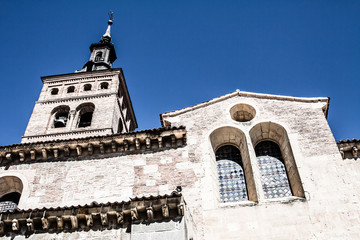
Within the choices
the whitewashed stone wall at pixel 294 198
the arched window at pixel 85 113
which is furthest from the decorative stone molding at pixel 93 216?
the arched window at pixel 85 113

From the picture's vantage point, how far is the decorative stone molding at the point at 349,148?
11367mm

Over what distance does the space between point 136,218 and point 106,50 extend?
2681cm

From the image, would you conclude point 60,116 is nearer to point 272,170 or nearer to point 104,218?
point 272,170

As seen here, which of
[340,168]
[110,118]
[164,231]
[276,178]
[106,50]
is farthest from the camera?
[106,50]

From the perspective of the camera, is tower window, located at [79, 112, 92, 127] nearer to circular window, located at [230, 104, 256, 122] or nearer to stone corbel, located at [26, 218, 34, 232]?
circular window, located at [230, 104, 256, 122]

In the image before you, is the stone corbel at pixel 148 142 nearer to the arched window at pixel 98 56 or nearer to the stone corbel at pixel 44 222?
the stone corbel at pixel 44 222

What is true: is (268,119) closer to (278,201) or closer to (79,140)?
(278,201)

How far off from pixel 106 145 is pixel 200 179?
3859 mm

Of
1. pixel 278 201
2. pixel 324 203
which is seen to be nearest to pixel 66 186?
pixel 278 201

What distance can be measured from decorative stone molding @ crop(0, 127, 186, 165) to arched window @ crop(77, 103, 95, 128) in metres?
10.8

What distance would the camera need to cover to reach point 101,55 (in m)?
32.3

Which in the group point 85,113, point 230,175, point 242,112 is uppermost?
point 85,113

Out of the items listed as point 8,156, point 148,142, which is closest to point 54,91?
point 8,156

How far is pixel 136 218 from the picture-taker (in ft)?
27.2
